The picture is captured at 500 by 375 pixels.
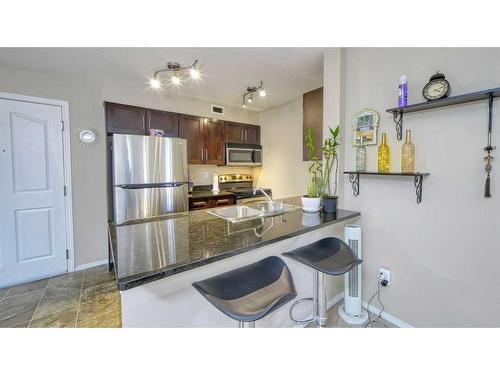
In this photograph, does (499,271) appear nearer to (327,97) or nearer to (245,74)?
(327,97)

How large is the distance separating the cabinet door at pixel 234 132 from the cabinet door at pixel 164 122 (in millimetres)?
889

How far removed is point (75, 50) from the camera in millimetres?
2129

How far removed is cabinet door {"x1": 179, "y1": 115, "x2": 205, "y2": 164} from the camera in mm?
3359

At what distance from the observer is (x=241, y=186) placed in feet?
14.3

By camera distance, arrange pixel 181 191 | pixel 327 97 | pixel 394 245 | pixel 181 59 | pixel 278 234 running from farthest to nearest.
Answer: pixel 181 191 → pixel 181 59 → pixel 327 97 → pixel 394 245 → pixel 278 234

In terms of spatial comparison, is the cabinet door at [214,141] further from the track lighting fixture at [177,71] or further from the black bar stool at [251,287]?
the black bar stool at [251,287]

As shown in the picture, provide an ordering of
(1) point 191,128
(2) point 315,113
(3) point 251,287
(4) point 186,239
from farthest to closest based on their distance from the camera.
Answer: (1) point 191,128 < (2) point 315,113 < (4) point 186,239 < (3) point 251,287

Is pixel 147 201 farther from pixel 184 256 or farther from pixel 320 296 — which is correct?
pixel 320 296

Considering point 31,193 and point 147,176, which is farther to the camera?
point 147,176

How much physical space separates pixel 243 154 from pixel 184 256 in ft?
10.2

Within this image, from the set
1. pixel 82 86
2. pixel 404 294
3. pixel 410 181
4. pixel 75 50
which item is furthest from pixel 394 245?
pixel 82 86

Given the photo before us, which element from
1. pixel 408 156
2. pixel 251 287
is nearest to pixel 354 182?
pixel 408 156

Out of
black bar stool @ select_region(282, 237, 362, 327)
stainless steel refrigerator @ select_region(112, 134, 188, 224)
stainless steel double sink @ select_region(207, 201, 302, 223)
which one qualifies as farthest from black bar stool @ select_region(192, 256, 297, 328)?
stainless steel refrigerator @ select_region(112, 134, 188, 224)
